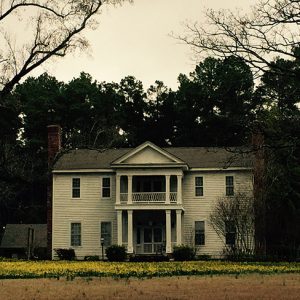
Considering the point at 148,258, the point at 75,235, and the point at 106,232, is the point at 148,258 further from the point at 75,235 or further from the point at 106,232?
the point at 75,235

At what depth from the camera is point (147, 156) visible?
49.6 m

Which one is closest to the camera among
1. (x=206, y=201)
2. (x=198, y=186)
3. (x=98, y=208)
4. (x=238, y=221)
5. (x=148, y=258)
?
(x=238, y=221)

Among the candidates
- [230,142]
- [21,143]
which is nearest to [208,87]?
[230,142]

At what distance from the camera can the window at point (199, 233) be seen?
4938 centimetres

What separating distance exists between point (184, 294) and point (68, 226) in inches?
1377

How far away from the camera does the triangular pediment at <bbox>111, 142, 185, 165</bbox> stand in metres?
49.2

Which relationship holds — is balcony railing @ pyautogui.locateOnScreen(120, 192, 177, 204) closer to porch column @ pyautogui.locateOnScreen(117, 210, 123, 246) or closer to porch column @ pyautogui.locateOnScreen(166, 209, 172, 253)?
porch column @ pyautogui.locateOnScreen(117, 210, 123, 246)

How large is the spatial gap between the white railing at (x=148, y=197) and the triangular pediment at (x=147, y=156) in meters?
2.15

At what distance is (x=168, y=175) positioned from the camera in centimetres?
4900

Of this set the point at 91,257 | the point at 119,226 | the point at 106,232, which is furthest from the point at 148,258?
the point at 106,232

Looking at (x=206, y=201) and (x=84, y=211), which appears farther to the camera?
(x=84, y=211)

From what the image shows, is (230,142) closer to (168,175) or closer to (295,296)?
(168,175)

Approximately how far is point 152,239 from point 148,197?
10.0ft

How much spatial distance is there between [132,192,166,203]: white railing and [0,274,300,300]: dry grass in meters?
27.3
